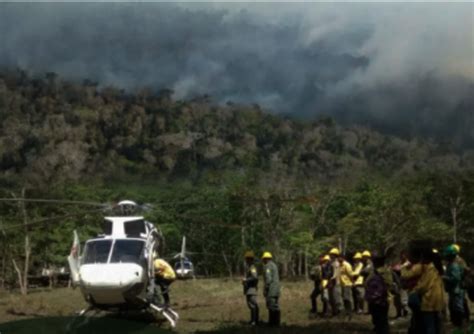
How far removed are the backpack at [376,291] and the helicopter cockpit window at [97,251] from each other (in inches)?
242

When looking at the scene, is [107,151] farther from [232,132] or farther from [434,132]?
[434,132]

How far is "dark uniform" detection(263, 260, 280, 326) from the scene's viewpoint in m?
14.4

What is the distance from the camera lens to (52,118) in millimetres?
14500

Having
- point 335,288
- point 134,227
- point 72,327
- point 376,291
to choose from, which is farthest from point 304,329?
point 72,327

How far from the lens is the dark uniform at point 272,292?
47.3ft

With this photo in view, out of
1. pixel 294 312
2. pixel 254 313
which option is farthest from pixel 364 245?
pixel 254 313

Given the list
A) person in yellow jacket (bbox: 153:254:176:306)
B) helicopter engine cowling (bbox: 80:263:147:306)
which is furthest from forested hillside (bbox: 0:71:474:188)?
person in yellow jacket (bbox: 153:254:176:306)

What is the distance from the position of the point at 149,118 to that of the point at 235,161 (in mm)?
3570

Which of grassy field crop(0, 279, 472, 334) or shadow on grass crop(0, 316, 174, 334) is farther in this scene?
grassy field crop(0, 279, 472, 334)

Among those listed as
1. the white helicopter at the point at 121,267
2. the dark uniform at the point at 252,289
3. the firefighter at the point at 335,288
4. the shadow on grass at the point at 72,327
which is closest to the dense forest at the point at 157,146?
the white helicopter at the point at 121,267

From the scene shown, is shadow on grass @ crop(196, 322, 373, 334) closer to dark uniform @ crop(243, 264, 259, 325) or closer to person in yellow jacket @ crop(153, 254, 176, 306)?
dark uniform @ crop(243, 264, 259, 325)

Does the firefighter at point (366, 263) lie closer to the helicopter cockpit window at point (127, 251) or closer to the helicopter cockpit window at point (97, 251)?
the helicopter cockpit window at point (127, 251)

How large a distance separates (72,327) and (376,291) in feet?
24.9

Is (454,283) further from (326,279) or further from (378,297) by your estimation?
(326,279)
